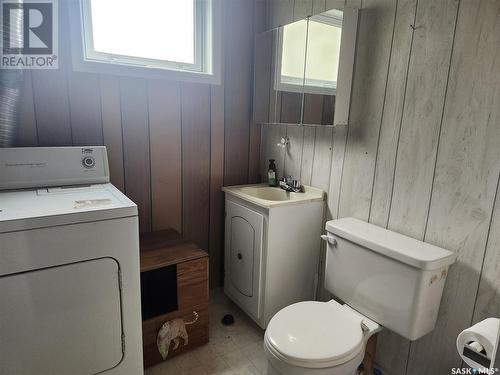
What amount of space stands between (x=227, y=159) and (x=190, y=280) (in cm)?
91

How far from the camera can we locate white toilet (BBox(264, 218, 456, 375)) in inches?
47.4

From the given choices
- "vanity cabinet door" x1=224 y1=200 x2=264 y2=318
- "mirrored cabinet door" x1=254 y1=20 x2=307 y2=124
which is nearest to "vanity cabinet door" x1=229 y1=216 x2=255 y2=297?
"vanity cabinet door" x1=224 y1=200 x2=264 y2=318

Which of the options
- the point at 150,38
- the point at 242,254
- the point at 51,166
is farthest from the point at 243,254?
the point at 150,38

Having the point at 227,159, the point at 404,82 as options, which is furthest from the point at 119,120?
the point at 404,82

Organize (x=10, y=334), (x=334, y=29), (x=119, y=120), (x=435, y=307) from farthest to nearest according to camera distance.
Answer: (x=119, y=120) < (x=334, y=29) < (x=435, y=307) < (x=10, y=334)

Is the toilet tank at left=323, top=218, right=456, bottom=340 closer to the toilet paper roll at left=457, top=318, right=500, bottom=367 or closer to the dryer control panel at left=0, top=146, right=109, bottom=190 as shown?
the toilet paper roll at left=457, top=318, right=500, bottom=367

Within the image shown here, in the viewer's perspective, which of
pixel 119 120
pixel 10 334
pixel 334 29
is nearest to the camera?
pixel 10 334

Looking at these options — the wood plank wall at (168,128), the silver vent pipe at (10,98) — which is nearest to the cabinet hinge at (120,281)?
the wood plank wall at (168,128)

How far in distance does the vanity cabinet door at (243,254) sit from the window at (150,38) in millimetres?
915

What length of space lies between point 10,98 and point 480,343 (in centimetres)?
215

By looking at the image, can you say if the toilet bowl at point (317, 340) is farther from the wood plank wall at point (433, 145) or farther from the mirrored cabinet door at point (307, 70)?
the mirrored cabinet door at point (307, 70)

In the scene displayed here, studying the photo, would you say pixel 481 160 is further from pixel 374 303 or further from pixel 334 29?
pixel 334 29

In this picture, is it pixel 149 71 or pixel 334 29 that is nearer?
pixel 334 29

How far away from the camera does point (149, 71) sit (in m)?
1.85
